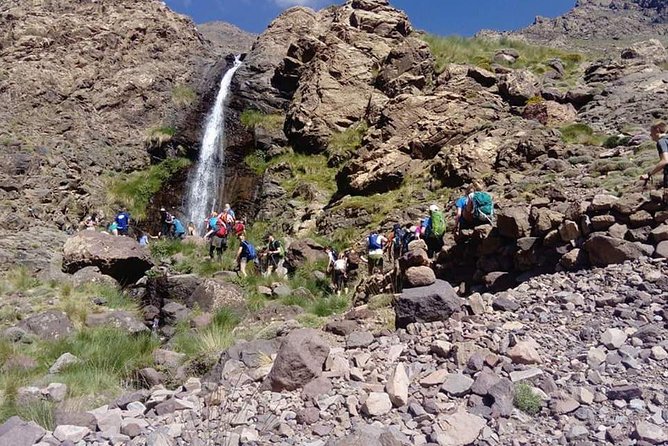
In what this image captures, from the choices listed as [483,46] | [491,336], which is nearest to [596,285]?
[491,336]

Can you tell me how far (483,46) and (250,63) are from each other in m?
13.8

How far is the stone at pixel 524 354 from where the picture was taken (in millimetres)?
4875

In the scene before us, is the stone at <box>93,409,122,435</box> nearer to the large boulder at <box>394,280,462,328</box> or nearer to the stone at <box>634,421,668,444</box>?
the large boulder at <box>394,280,462,328</box>

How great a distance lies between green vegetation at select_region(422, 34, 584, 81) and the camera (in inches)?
973

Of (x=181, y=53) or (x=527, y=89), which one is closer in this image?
(x=527, y=89)

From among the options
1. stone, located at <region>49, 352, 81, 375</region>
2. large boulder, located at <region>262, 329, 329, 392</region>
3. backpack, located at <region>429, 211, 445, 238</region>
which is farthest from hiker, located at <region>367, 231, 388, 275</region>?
large boulder, located at <region>262, 329, 329, 392</region>

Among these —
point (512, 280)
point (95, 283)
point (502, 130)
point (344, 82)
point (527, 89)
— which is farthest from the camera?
point (344, 82)

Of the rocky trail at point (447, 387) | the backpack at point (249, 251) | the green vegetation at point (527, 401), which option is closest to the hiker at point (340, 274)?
the backpack at point (249, 251)

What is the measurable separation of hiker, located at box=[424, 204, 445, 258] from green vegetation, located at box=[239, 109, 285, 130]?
17.5 meters

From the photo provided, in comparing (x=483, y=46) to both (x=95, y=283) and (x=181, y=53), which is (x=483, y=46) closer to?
(x=181, y=53)

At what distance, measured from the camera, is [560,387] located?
177 inches

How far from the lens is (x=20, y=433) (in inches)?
168

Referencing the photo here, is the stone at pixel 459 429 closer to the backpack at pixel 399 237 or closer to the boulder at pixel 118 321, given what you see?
the boulder at pixel 118 321

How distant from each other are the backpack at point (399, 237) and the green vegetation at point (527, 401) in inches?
339
